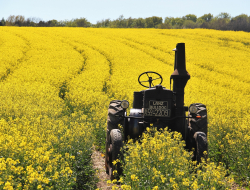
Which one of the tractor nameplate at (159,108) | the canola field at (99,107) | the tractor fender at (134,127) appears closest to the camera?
the canola field at (99,107)

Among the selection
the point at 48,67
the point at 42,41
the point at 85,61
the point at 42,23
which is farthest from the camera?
the point at 42,23

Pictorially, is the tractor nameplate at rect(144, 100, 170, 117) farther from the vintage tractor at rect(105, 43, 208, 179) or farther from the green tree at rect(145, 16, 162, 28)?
the green tree at rect(145, 16, 162, 28)

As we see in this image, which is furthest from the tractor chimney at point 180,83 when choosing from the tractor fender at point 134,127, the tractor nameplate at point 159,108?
the tractor fender at point 134,127

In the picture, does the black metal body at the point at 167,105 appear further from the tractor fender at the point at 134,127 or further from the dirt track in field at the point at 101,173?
the dirt track in field at the point at 101,173

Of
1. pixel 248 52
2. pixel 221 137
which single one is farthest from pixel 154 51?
pixel 221 137

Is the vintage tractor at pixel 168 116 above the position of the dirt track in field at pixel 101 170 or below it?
above

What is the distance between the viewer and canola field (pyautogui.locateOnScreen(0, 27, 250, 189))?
3.69 metres

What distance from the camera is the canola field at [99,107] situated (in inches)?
145

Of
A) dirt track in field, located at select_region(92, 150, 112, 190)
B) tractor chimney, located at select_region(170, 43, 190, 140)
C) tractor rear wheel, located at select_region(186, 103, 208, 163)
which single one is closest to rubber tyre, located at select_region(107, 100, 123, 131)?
dirt track in field, located at select_region(92, 150, 112, 190)

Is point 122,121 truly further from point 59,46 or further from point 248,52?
point 248,52

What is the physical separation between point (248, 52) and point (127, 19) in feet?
199

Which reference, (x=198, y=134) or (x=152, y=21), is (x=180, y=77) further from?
(x=152, y=21)

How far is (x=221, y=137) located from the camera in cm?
705

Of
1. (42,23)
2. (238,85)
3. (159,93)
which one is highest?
(42,23)
